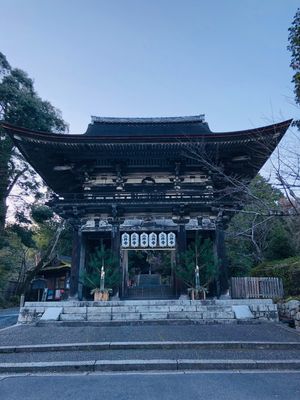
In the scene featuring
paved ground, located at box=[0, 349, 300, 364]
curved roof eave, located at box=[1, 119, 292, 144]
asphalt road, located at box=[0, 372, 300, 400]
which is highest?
curved roof eave, located at box=[1, 119, 292, 144]

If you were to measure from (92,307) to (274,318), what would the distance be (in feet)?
19.3

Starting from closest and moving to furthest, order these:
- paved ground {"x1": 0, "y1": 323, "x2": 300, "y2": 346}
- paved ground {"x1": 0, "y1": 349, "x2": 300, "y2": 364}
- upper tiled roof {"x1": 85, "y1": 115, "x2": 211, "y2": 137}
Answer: paved ground {"x1": 0, "y1": 349, "x2": 300, "y2": 364}
paved ground {"x1": 0, "y1": 323, "x2": 300, "y2": 346}
upper tiled roof {"x1": 85, "y1": 115, "x2": 211, "y2": 137}

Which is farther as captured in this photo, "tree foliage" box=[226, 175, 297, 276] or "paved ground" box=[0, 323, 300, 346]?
"tree foliage" box=[226, 175, 297, 276]

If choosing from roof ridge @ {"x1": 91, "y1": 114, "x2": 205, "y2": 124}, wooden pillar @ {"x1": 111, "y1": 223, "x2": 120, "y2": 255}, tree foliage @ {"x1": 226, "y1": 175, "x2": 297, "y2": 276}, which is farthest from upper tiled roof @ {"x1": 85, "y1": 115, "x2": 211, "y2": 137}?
wooden pillar @ {"x1": 111, "y1": 223, "x2": 120, "y2": 255}

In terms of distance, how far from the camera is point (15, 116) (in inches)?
834

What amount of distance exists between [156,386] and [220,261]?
23.6ft

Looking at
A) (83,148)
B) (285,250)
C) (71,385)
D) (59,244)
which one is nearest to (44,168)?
(83,148)

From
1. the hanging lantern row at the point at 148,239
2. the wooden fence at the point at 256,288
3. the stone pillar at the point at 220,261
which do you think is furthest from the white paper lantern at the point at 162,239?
the wooden fence at the point at 256,288

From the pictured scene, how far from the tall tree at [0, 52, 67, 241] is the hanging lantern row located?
12.7m

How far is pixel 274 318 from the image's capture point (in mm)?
8969

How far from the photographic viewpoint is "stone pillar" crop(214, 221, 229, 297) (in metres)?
10.8

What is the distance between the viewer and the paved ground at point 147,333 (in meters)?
6.44

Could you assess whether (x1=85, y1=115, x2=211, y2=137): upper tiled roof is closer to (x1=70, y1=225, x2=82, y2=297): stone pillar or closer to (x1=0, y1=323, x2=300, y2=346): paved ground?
(x1=70, y1=225, x2=82, y2=297): stone pillar

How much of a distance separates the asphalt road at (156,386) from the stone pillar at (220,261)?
6149 mm
